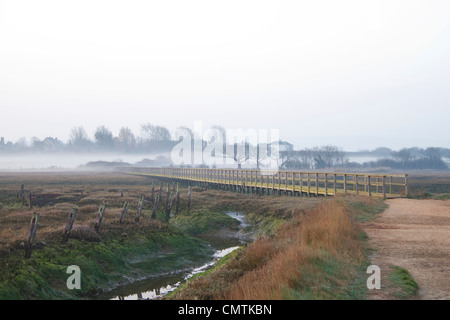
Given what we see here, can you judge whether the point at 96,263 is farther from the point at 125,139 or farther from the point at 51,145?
the point at 51,145

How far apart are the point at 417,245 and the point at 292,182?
84.8 feet

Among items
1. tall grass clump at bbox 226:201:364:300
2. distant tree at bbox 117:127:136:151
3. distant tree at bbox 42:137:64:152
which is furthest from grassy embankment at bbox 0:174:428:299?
distant tree at bbox 42:137:64:152

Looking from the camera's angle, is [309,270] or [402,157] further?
[402,157]

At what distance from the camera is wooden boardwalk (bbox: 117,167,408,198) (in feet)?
82.5

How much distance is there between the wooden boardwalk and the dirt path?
6109 millimetres

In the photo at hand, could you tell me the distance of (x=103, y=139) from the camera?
174 meters

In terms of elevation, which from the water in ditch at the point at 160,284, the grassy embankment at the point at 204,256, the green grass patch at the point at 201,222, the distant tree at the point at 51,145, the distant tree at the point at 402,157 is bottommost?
the water in ditch at the point at 160,284

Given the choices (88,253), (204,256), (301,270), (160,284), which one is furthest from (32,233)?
(301,270)

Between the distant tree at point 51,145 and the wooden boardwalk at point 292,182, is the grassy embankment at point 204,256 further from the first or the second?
the distant tree at point 51,145

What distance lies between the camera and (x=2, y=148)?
198 meters

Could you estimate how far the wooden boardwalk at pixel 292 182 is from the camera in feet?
82.5

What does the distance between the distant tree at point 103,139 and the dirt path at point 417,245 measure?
16604 cm

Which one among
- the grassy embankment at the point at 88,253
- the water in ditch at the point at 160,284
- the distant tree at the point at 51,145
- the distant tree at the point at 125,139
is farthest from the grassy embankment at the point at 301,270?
the distant tree at the point at 51,145

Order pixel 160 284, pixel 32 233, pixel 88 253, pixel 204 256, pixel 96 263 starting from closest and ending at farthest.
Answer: pixel 32 233 < pixel 160 284 < pixel 96 263 < pixel 88 253 < pixel 204 256
